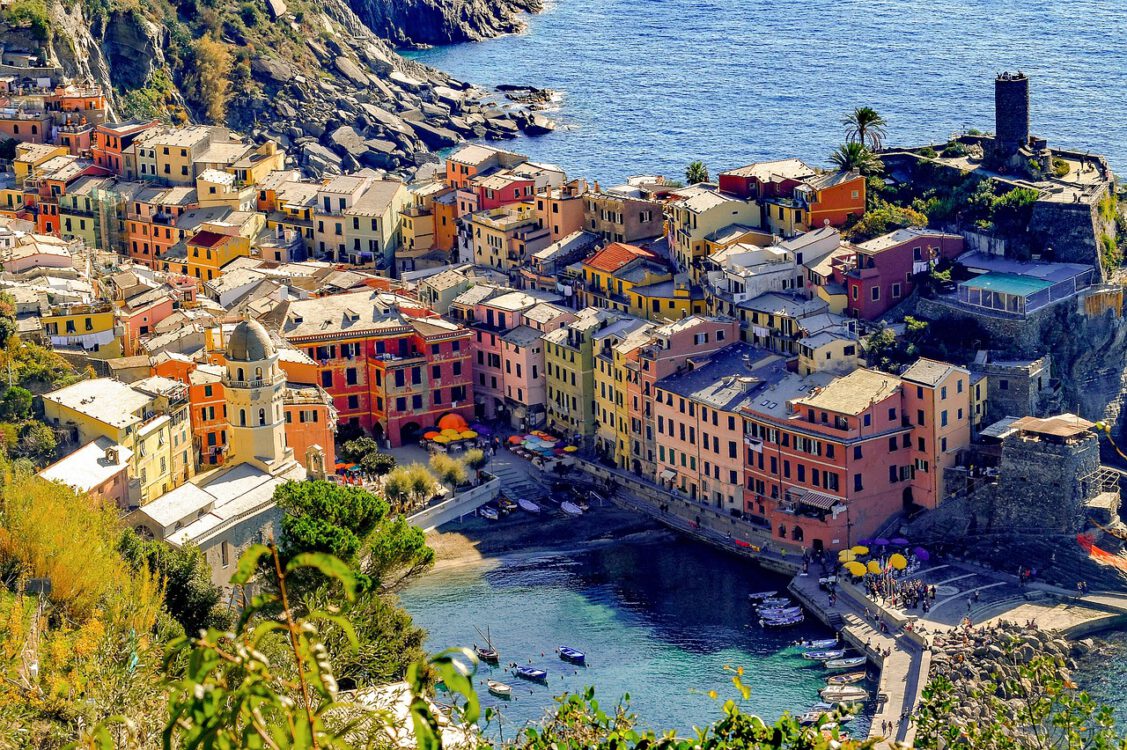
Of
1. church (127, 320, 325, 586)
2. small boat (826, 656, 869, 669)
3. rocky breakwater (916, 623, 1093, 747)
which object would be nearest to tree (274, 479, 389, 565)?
church (127, 320, 325, 586)

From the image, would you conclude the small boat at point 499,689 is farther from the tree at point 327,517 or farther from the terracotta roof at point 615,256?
the terracotta roof at point 615,256

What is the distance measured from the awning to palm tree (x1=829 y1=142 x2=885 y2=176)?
25.3 meters

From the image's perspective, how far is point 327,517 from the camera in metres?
80.8

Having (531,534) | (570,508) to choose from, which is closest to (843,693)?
(531,534)

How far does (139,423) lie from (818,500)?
29.5 metres

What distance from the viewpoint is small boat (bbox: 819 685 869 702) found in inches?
3091

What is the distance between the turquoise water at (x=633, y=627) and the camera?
78875 mm

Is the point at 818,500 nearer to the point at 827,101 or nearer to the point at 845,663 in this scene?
the point at 845,663

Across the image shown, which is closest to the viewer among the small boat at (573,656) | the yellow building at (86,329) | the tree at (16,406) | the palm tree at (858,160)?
the small boat at (573,656)

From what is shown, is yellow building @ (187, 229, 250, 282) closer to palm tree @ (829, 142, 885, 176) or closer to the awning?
palm tree @ (829, 142, 885, 176)

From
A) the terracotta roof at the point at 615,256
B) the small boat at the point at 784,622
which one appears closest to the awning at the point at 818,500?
the small boat at the point at 784,622

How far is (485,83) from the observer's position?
198 meters

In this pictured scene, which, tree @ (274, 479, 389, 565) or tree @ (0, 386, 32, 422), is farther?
tree @ (0, 386, 32, 422)

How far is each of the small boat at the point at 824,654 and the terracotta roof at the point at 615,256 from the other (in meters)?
30.3
